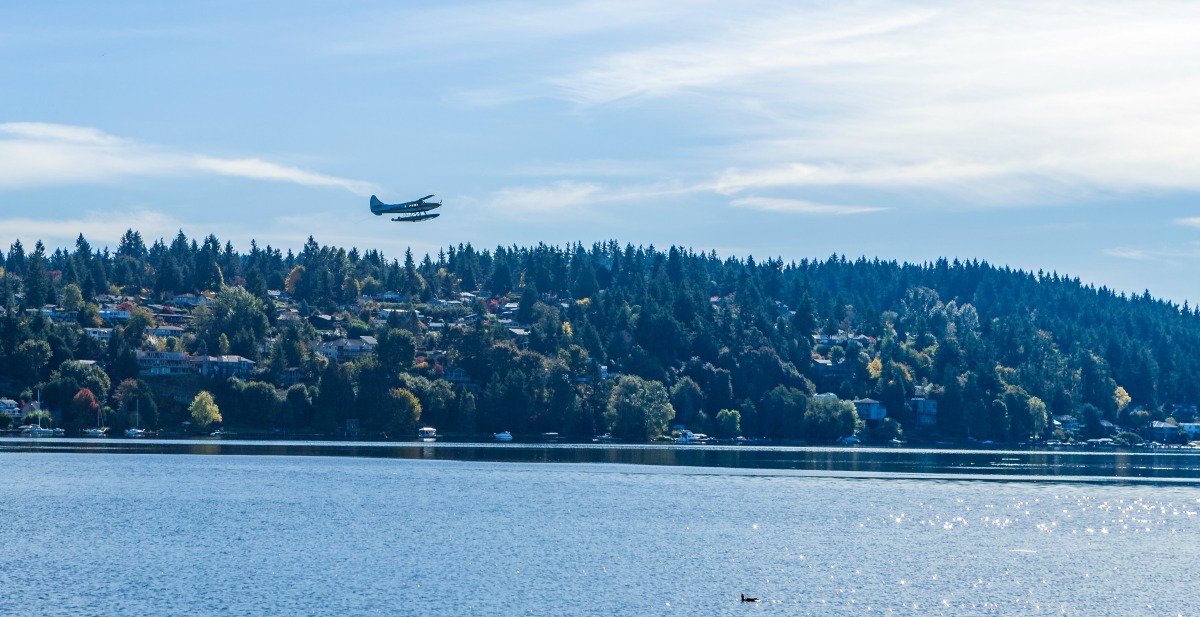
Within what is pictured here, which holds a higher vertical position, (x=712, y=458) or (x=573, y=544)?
(x=712, y=458)

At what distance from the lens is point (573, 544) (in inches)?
3022

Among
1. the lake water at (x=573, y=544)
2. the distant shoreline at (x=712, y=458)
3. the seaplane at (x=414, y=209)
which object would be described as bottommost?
the lake water at (x=573, y=544)

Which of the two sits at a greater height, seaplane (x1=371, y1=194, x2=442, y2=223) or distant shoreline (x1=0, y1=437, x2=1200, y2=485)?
seaplane (x1=371, y1=194, x2=442, y2=223)

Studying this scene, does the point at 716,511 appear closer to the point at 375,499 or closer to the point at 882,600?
the point at 375,499

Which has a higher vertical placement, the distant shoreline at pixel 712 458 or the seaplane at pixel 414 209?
the seaplane at pixel 414 209

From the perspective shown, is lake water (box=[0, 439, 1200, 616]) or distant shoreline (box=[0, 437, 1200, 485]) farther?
distant shoreline (box=[0, 437, 1200, 485])

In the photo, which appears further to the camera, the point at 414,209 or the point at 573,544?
the point at 414,209

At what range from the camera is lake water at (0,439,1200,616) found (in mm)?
59375

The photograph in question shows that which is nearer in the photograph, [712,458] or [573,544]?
[573,544]

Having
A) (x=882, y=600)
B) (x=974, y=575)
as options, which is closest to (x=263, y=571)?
(x=882, y=600)

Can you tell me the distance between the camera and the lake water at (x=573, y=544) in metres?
59.4

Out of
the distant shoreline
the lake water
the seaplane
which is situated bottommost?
the lake water

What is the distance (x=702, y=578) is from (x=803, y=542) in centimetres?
1502

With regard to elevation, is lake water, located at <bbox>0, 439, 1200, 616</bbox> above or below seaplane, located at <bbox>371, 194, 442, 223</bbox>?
below
